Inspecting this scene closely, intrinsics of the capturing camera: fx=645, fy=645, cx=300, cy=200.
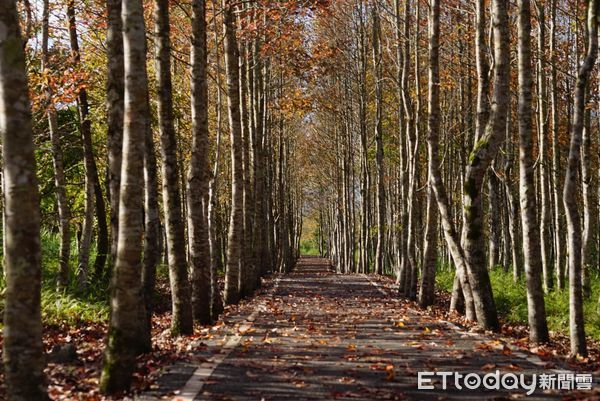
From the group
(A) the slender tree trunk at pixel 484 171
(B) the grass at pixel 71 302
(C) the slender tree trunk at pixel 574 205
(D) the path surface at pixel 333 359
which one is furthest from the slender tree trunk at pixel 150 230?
(C) the slender tree trunk at pixel 574 205

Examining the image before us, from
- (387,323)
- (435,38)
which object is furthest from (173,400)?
(435,38)

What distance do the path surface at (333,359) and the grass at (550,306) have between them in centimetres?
379

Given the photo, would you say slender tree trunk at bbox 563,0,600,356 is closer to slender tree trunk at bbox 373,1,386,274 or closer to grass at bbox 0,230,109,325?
grass at bbox 0,230,109,325

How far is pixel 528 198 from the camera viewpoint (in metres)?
10.8

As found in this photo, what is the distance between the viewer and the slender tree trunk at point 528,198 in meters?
10.7

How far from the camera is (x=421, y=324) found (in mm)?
12852

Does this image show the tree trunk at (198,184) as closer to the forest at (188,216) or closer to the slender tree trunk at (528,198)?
the forest at (188,216)

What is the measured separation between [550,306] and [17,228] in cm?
1524

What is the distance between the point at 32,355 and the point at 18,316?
0.38 metres

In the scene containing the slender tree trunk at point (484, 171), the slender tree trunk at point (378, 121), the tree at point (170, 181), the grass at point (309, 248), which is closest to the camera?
the tree at point (170, 181)

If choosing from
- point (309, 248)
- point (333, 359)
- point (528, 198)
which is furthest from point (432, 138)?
point (309, 248)

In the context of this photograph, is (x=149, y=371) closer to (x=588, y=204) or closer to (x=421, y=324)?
(x=421, y=324)

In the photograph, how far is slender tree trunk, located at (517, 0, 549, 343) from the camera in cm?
1068

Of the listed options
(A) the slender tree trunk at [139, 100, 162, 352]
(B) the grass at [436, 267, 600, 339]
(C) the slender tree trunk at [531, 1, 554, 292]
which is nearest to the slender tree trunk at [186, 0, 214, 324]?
(A) the slender tree trunk at [139, 100, 162, 352]
